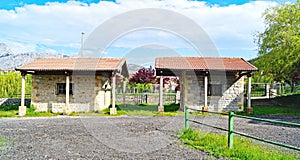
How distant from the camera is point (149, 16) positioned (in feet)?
43.4

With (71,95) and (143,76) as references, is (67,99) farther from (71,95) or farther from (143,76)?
(143,76)

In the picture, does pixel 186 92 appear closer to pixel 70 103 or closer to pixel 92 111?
pixel 92 111

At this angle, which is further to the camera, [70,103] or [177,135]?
Result: [70,103]

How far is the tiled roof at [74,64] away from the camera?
15.4 metres

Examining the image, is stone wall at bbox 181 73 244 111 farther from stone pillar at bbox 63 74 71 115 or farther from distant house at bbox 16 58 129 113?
stone pillar at bbox 63 74 71 115

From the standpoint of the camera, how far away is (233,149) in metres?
6.11

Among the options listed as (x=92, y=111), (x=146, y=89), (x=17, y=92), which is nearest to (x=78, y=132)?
(x=92, y=111)

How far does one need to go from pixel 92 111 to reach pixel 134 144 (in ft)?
30.4

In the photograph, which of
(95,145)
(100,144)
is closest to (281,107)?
(100,144)

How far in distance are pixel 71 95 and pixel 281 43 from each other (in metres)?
12.3

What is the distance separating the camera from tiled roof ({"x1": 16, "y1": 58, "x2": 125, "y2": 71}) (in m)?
15.4

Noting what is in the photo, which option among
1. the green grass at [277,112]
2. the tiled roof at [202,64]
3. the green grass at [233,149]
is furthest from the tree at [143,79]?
the green grass at [233,149]

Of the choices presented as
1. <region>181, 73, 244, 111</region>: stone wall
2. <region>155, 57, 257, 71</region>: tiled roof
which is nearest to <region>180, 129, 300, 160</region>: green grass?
<region>155, 57, 257, 71</region>: tiled roof

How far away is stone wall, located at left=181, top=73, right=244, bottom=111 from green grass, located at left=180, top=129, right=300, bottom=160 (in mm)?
7956
